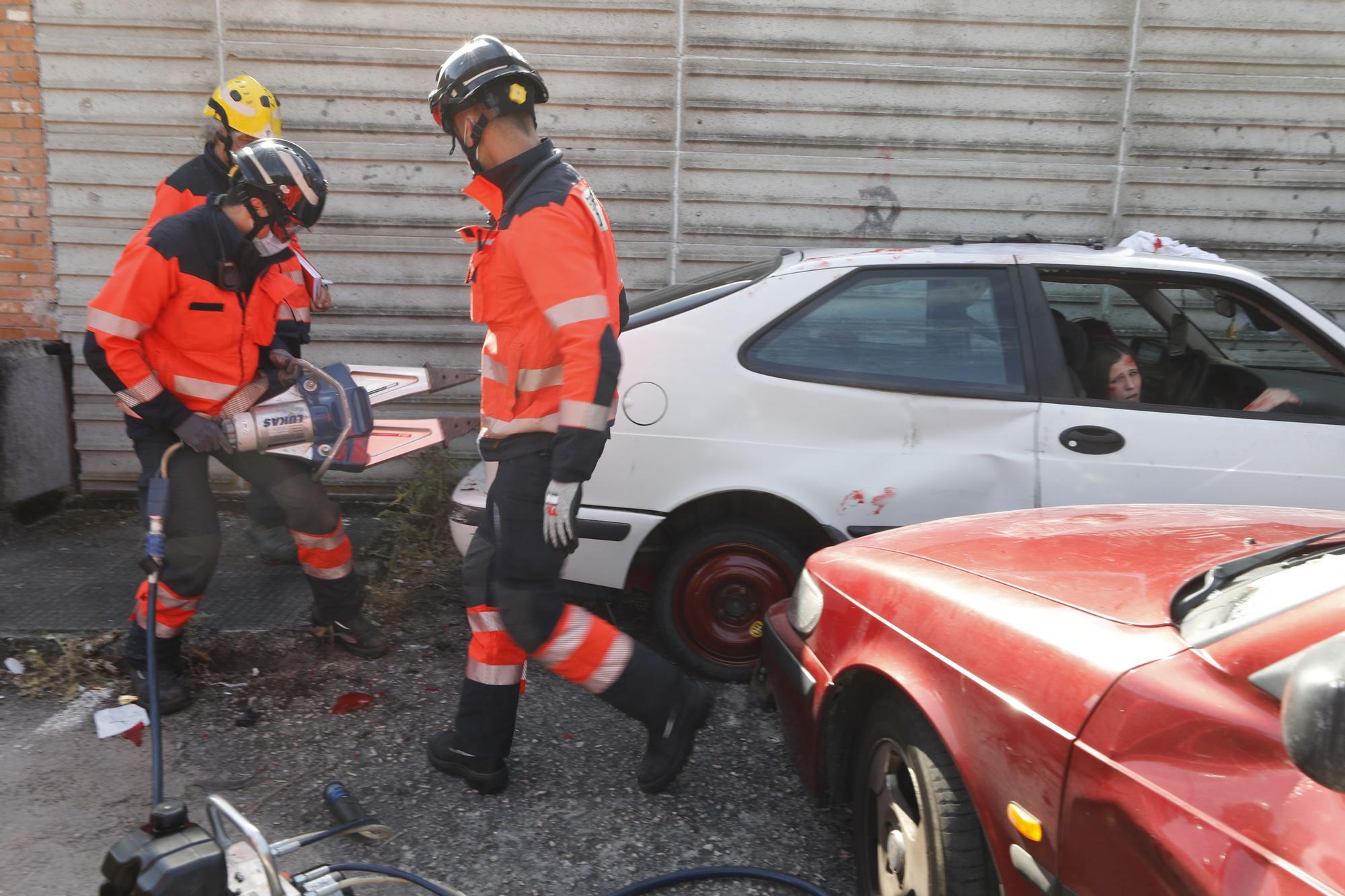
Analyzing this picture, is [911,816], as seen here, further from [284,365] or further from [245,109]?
[245,109]

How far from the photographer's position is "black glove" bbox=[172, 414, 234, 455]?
349 centimetres

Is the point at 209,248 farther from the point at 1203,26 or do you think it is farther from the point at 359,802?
the point at 1203,26

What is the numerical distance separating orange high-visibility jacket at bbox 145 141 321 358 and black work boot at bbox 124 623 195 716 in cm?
152

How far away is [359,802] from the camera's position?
3078 mm

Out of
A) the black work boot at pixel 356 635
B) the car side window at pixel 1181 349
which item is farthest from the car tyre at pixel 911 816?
the black work boot at pixel 356 635

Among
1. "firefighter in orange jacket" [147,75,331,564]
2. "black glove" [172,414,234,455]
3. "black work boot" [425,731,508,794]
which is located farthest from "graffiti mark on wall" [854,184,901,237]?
"black work boot" [425,731,508,794]

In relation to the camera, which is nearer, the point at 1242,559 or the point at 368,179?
the point at 1242,559

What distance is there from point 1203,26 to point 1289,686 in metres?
5.75

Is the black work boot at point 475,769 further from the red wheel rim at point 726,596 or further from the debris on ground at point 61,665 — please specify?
the debris on ground at point 61,665

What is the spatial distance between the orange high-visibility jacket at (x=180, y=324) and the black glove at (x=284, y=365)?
0.16m

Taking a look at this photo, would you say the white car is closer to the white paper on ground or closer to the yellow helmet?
the white paper on ground

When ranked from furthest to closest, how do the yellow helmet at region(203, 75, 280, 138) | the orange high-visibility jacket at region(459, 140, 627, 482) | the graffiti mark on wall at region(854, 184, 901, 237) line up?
the graffiti mark on wall at region(854, 184, 901, 237)
the yellow helmet at region(203, 75, 280, 138)
the orange high-visibility jacket at region(459, 140, 627, 482)

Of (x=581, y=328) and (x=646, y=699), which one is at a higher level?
(x=581, y=328)

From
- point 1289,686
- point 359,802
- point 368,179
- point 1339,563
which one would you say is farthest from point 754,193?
point 1289,686
